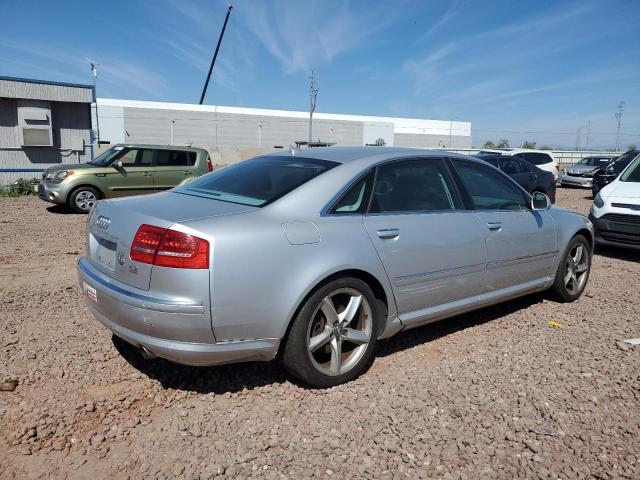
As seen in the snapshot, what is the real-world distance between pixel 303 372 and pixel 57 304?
285 centimetres

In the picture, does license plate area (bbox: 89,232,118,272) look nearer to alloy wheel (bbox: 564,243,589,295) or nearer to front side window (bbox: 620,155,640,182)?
alloy wheel (bbox: 564,243,589,295)

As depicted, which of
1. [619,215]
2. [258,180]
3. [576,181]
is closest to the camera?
[258,180]

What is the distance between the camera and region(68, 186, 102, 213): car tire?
11180 mm

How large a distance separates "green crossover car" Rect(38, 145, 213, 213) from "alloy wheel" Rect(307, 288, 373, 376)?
9.08 meters

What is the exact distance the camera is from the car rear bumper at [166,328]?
2.73 m

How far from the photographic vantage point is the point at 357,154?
12.5 ft

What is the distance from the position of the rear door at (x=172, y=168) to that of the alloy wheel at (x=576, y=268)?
882 cm

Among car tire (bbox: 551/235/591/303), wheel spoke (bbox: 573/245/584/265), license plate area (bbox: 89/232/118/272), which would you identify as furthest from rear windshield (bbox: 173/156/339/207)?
wheel spoke (bbox: 573/245/584/265)

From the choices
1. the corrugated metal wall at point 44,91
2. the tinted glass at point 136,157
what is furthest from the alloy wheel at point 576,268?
the corrugated metal wall at point 44,91

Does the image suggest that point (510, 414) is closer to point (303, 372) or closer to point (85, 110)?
point (303, 372)

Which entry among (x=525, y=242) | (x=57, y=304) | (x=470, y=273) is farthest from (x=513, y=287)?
(x=57, y=304)

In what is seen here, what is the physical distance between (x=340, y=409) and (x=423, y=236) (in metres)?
1.32

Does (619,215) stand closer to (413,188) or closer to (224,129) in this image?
A: (413,188)

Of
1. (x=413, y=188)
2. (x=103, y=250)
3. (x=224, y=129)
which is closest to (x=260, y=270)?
(x=103, y=250)
